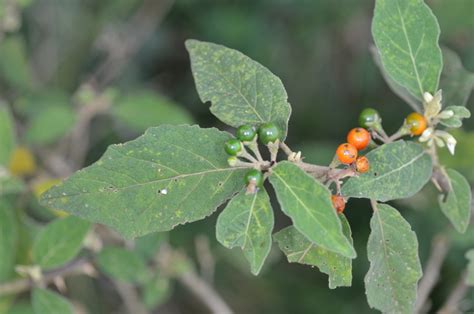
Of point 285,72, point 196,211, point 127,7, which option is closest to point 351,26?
point 285,72

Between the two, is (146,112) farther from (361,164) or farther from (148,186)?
(361,164)

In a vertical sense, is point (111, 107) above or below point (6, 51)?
below

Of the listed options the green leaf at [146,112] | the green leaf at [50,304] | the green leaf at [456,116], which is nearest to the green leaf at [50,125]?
the green leaf at [146,112]

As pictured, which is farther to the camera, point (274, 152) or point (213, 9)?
point (213, 9)

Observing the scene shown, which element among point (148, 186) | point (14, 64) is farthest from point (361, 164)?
point (14, 64)

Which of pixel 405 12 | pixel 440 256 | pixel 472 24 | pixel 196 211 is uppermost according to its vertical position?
pixel 405 12

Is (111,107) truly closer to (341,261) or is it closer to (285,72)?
(285,72)

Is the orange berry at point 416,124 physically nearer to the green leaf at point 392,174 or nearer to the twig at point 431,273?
the green leaf at point 392,174
